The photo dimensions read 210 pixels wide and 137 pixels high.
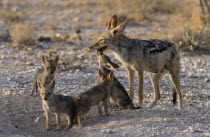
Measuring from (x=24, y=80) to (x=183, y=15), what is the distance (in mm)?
12442

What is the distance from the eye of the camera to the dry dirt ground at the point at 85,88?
27.2ft

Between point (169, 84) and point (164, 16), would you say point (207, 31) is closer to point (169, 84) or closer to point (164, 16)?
point (169, 84)

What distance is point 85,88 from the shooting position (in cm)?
1146

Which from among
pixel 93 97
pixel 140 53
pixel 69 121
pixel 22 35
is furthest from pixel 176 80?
pixel 22 35

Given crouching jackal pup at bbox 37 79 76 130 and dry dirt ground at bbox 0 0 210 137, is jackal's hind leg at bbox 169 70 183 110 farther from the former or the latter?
crouching jackal pup at bbox 37 79 76 130

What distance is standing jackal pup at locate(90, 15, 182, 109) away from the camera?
9.31 metres

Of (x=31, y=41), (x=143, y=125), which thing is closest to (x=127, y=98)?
(x=143, y=125)

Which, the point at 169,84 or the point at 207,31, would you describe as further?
the point at 207,31

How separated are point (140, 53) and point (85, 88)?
97.2 inches

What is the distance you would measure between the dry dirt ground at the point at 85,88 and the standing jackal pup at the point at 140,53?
789 millimetres

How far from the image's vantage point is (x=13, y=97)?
10500mm

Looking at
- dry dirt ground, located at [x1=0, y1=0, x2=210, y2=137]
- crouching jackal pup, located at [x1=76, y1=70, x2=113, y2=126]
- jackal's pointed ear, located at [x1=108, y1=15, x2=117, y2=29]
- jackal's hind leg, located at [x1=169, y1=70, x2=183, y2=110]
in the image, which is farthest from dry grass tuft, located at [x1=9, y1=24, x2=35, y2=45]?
jackal's hind leg, located at [x1=169, y1=70, x2=183, y2=110]

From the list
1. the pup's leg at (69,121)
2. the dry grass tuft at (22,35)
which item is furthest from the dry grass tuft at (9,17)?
the pup's leg at (69,121)

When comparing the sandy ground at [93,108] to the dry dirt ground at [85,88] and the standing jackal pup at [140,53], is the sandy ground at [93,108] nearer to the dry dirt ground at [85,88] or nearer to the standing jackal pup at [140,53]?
the dry dirt ground at [85,88]
